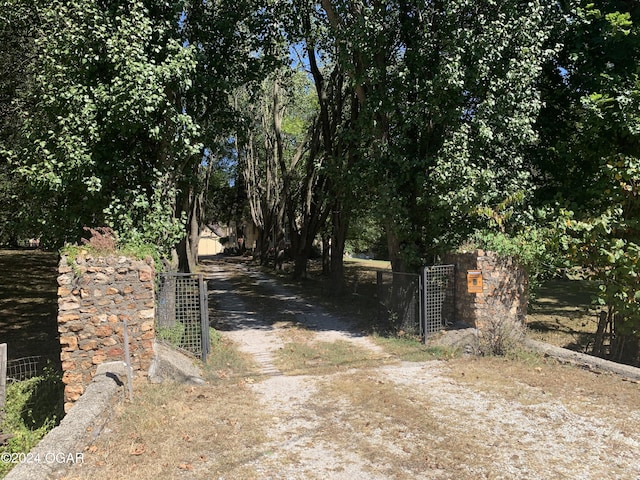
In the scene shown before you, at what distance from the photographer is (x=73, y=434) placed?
4.66 meters

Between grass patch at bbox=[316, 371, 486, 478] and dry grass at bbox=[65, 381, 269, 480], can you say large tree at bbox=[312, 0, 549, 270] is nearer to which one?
grass patch at bbox=[316, 371, 486, 478]

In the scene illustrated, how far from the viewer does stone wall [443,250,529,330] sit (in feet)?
30.0

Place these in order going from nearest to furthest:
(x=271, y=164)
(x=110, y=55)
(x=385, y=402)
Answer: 1. (x=385, y=402)
2. (x=110, y=55)
3. (x=271, y=164)

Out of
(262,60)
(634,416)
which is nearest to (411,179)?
(262,60)

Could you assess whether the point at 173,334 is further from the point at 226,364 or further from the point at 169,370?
the point at 169,370

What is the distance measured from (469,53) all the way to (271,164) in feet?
61.9

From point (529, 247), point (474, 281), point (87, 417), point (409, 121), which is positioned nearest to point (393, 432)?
point (87, 417)

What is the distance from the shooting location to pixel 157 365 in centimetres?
726

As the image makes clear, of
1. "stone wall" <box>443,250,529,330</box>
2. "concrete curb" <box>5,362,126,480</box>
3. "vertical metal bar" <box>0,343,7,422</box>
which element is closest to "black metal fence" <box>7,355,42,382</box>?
"vertical metal bar" <box>0,343,7,422</box>

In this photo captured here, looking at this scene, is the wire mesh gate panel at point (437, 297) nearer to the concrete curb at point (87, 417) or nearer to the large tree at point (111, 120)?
the concrete curb at point (87, 417)

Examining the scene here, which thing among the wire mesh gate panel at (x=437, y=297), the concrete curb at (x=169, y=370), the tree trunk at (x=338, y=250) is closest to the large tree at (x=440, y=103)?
the wire mesh gate panel at (x=437, y=297)

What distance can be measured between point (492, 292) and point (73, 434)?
7.35 metres

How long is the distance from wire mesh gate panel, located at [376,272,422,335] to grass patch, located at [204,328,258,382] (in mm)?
3482

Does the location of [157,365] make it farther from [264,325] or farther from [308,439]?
[264,325]
